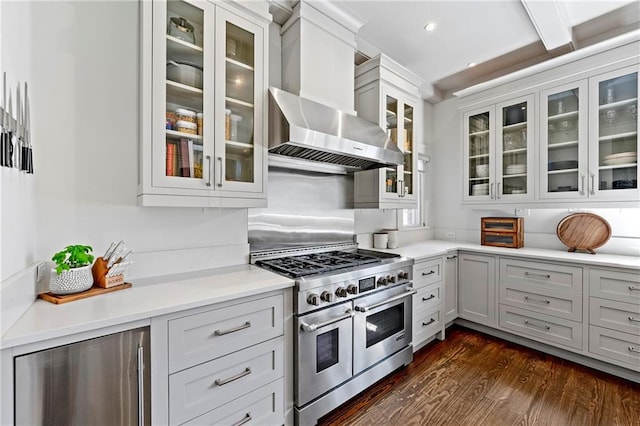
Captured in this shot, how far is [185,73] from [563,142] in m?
3.28

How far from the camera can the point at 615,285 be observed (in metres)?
2.20

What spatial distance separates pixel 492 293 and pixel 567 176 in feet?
4.35

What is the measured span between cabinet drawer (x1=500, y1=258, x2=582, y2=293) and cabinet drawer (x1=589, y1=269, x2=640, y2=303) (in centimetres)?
9

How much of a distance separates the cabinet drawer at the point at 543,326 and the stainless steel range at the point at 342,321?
3.84 feet

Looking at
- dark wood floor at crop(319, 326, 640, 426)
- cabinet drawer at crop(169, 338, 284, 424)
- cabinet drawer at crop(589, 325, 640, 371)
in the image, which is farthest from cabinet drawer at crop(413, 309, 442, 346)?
cabinet drawer at crop(169, 338, 284, 424)

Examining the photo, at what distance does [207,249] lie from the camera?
186 cm

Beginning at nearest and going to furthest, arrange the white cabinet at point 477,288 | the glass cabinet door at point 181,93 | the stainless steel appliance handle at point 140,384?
the stainless steel appliance handle at point 140,384, the glass cabinet door at point 181,93, the white cabinet at point 477,288

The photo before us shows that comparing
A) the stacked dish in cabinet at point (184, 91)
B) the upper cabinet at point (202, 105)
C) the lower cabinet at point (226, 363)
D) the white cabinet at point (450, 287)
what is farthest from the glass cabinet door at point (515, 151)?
the stacked dish in cabinet at point (184, 91)

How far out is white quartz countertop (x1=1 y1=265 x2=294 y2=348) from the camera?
3.16 ft

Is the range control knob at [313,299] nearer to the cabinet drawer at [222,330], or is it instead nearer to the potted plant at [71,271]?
the cabinet drawer at [222,330]

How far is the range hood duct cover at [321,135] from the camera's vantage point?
1.75 m

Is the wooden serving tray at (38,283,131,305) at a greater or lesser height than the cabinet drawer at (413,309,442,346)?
greater

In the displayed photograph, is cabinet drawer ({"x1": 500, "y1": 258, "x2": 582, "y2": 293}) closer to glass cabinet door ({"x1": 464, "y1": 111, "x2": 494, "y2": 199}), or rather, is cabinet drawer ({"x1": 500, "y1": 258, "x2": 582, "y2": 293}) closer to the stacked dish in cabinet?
glass cabinet door ({"x1": 464, "y1": 111, "x2": 494, "y2": 199})

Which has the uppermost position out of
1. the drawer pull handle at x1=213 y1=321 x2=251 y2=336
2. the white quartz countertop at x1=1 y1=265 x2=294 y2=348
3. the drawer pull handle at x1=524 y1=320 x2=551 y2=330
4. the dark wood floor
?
the white quartz countertop at x1=1 y1=265 x2=294 y2=348
